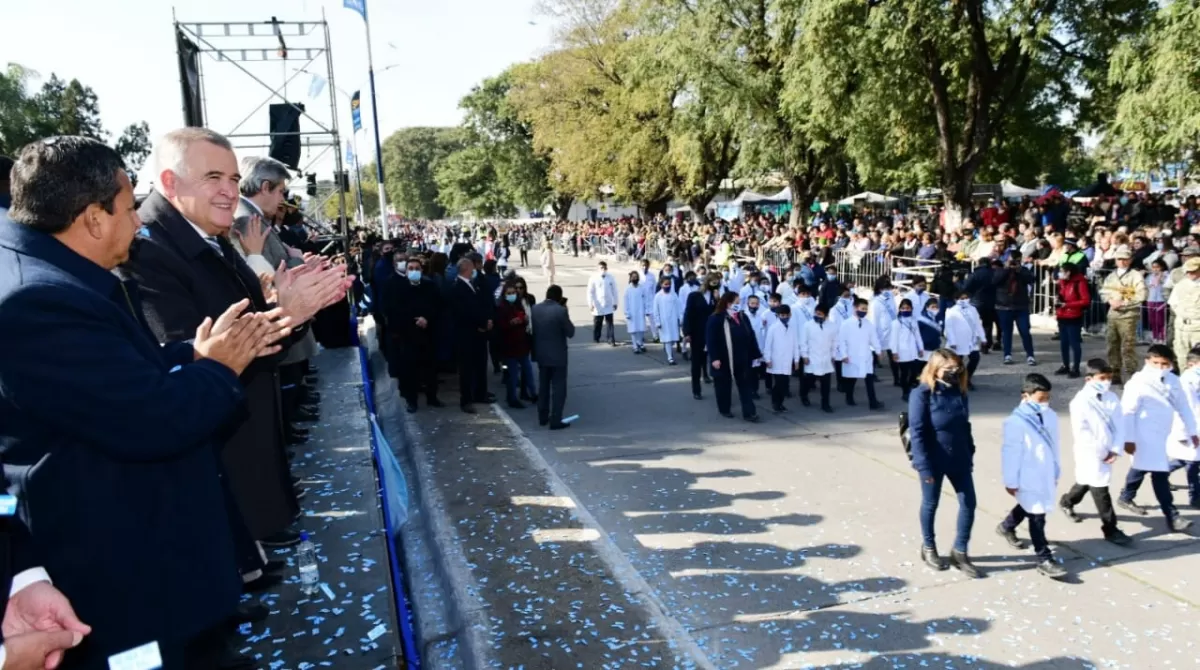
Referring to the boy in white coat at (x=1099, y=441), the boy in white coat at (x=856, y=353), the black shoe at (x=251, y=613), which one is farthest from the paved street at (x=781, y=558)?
the black shoe at (x=251, y=613)

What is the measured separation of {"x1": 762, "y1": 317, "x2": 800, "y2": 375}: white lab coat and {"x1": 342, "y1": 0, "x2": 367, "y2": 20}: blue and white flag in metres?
17.9

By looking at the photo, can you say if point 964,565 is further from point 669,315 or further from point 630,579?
point 669,315

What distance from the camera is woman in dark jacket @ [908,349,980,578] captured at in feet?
18.1

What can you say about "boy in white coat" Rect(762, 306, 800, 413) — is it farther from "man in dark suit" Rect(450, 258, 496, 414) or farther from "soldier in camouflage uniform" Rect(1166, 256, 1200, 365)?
"soldier in camouflage uniform" Rect(1166, 256, 1200, 365)

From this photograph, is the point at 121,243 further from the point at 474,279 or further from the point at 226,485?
the point at 474,279

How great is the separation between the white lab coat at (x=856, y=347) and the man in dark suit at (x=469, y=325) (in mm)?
4495

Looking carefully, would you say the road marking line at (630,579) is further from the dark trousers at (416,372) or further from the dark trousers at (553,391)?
the dark trousers at (416,372)

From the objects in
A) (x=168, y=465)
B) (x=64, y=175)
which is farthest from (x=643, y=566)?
(x=64, y=175)

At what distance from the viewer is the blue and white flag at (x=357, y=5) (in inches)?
901

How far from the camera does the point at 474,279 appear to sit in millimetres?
10383

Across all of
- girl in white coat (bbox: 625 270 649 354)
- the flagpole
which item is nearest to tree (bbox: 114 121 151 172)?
the flagpole

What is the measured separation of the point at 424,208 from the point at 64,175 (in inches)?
4165

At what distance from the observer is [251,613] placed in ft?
12.6

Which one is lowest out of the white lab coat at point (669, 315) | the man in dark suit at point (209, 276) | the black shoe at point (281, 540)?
the black shoe at point (281, 540)
